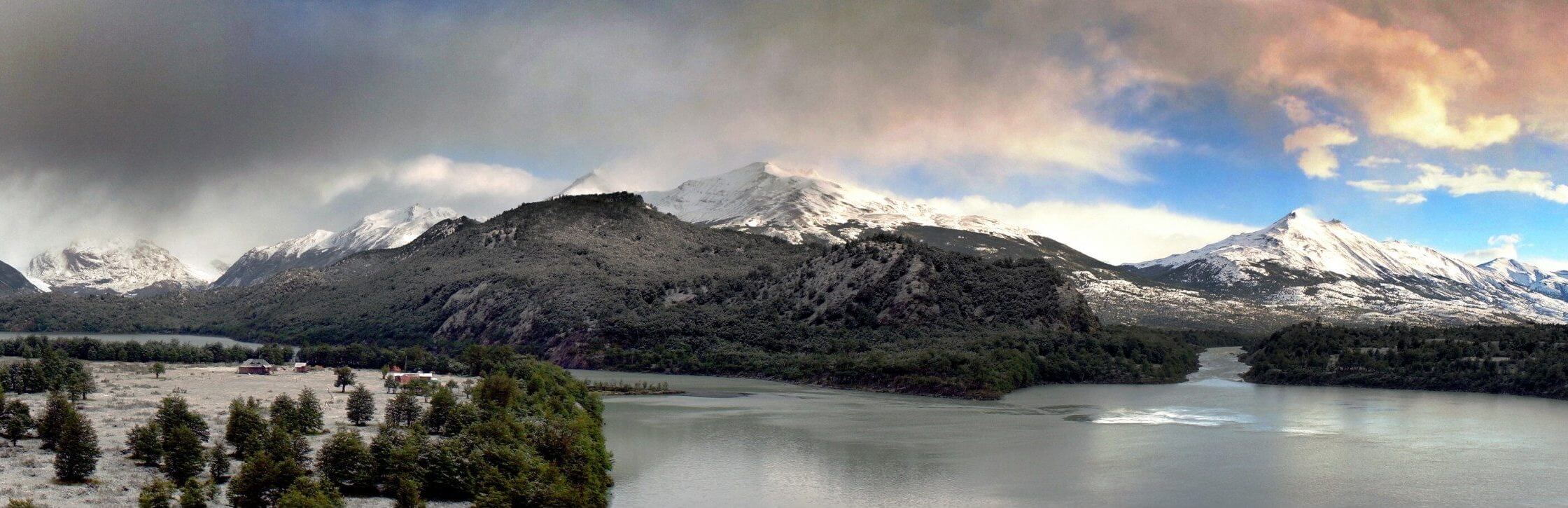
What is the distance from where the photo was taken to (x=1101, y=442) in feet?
231

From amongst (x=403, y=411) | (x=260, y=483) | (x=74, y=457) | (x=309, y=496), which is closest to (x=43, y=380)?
(x=403, y=411)

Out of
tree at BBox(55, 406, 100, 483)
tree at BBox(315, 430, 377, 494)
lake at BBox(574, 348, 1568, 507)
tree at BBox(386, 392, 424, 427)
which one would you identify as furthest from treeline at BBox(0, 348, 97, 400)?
lake at BBox(574, 348, 1568, 507)

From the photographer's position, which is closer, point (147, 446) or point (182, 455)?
point (182, 455)

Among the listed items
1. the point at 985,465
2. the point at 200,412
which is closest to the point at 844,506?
the point at 985,465

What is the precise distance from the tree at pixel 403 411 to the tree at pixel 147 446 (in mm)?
13240

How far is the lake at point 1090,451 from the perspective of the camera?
53.1 metres

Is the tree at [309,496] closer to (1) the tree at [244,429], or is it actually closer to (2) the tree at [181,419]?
(1) the tree at [244,429]

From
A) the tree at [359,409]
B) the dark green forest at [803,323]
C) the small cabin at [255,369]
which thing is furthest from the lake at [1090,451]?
the small cabin at [255,369]

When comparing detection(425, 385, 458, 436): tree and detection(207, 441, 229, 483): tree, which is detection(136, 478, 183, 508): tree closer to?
detection(207, 441, 229, 483): tree

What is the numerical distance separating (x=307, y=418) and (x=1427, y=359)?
104m

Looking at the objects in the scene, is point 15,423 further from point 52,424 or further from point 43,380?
point 43,380

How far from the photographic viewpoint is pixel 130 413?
5500 centimetres

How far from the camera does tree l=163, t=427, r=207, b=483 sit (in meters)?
41.2

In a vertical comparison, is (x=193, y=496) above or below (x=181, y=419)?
below
